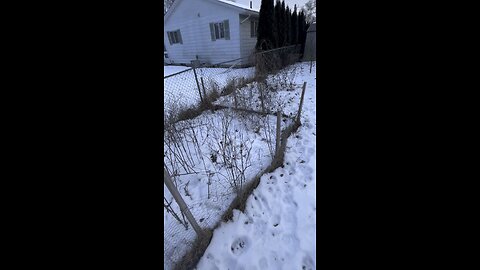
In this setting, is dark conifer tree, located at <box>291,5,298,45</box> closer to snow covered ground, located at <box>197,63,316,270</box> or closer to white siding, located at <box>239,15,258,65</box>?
white siding, located at <box>239,15,258,65</box>

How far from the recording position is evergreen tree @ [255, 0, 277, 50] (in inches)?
408

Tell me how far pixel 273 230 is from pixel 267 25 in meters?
10.6

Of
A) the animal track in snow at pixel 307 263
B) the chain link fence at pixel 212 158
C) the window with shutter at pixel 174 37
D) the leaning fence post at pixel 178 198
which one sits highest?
the window with shutter at pixel 174 37

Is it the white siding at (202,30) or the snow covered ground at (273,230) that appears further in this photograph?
the white siding at (202,30)

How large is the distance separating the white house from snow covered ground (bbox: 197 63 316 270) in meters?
10.2

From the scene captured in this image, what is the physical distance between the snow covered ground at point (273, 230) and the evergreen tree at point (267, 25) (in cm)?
888

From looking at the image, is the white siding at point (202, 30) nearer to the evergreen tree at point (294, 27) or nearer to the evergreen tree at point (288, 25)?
the evergreen tree at point (288, 25)

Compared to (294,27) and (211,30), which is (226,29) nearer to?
(211,30)

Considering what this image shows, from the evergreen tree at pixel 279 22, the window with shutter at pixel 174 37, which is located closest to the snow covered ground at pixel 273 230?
the evergreen tree at pixel 279 22

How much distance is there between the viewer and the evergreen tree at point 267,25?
408 inches

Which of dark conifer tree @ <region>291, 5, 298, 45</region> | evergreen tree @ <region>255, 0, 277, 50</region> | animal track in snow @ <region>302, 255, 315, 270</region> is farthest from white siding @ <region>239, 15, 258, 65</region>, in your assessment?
animal track in snow @ <region>302, 255, 315, 270</region>
